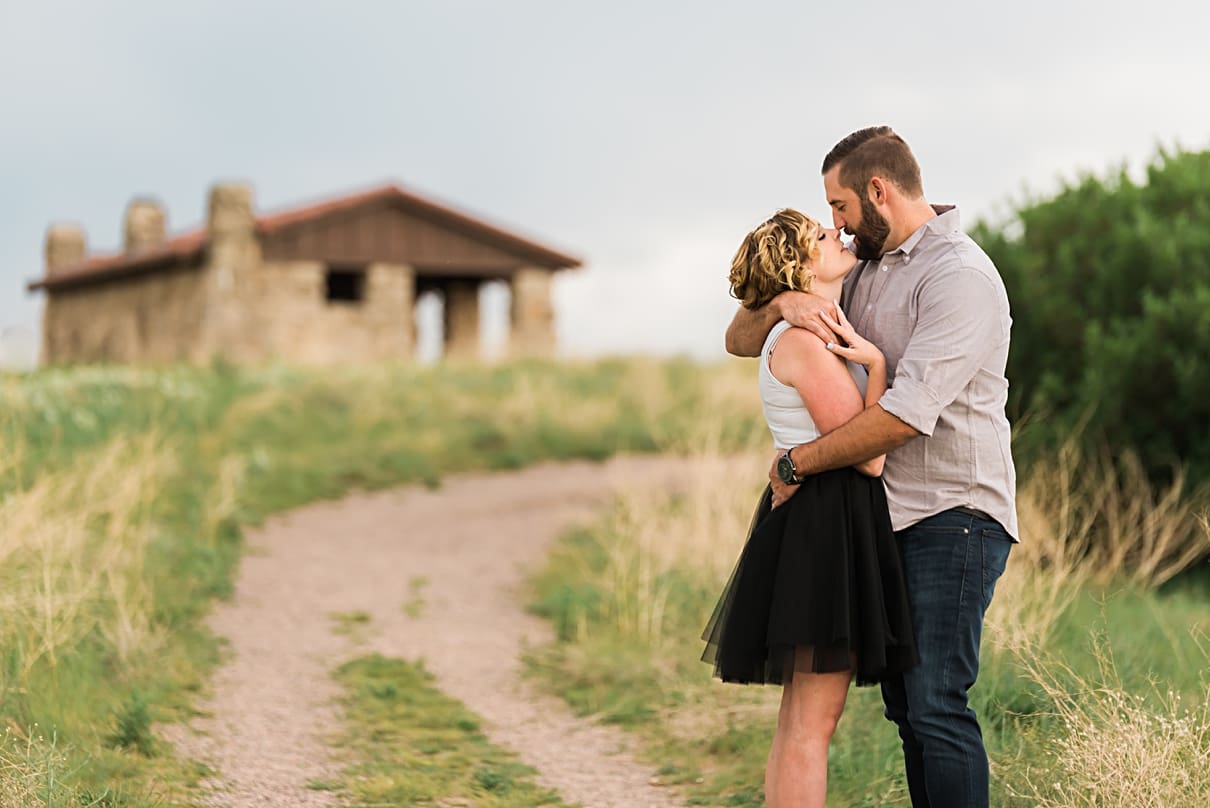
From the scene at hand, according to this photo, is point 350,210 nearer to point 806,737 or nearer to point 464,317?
point 464,317

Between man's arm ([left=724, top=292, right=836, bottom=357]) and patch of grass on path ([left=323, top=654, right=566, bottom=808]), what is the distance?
7.38 ft

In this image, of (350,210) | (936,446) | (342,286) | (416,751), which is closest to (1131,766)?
(936,446)

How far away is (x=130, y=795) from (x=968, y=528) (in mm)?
2971

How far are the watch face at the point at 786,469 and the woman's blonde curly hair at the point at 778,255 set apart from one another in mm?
452

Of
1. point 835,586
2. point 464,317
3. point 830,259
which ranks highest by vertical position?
point 464,317

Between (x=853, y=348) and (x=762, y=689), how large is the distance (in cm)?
288

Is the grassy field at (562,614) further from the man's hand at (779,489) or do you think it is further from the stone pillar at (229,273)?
the stone pillar at (229,273)

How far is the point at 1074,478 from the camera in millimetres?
9023

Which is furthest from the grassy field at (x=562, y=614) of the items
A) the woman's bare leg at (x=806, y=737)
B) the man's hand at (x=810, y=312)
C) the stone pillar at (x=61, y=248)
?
the stone pillar at (x=61, y=248)

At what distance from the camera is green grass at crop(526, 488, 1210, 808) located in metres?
4.57

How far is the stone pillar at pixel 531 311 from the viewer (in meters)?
25.6

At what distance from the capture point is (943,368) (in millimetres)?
3324

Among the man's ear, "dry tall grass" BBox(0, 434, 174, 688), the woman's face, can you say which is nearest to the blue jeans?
the woman's face

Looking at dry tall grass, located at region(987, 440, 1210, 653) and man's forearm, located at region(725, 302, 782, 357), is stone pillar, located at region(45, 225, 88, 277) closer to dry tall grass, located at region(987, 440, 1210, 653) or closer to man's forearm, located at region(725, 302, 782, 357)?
dry tall grass, located at region(987, 440, 1210, 653)
